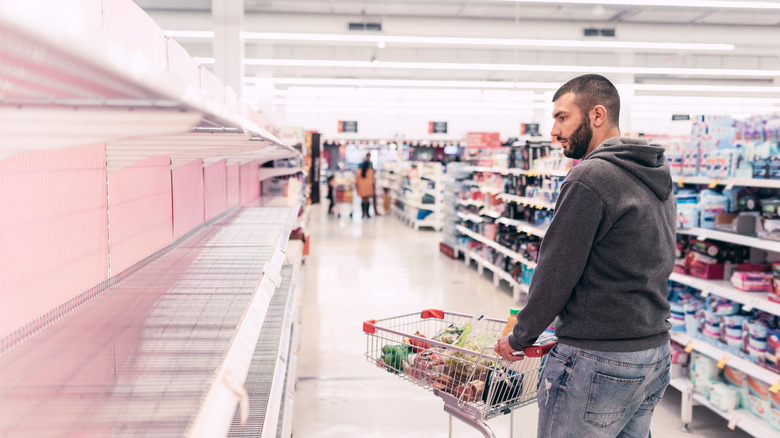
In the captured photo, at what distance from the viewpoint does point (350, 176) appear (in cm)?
2662

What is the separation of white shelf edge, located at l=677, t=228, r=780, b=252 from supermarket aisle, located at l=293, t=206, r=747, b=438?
48.0 inches

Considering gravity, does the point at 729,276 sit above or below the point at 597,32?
below

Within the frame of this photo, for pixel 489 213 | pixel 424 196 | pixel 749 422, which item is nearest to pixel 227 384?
pixel 749 422

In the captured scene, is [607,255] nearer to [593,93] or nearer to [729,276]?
[593,93]

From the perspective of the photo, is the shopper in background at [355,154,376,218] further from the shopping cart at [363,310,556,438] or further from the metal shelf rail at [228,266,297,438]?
the shopping cart at [363,310,556,438]

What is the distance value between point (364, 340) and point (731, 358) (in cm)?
311

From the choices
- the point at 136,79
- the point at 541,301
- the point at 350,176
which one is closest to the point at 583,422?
the point at 541,301

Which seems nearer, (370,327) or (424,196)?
(370,327)

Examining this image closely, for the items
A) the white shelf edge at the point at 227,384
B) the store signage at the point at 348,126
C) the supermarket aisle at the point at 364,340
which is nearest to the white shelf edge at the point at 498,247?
the supermarket aisle at the point at 364,340

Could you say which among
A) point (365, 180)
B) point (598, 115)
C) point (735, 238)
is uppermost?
point (598, 115)

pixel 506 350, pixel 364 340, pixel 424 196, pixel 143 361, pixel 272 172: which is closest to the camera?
pixel 143 361

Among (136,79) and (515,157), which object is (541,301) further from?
(515,157)

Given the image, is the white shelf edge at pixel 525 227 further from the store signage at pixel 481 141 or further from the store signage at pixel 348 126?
the store signage at pixel 348 126

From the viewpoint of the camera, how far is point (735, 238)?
369 cm
